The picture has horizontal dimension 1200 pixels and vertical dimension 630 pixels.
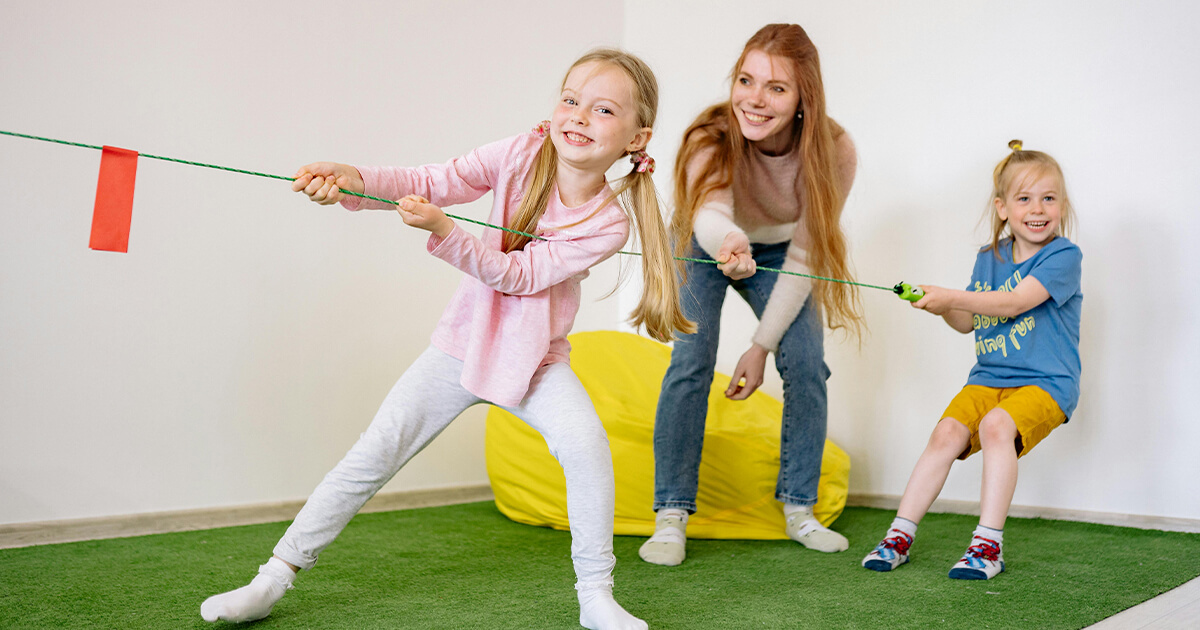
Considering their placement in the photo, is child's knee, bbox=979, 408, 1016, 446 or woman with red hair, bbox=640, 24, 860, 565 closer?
child's knee, bbox=979, 408, 1016, 446

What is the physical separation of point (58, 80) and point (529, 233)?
1209mm

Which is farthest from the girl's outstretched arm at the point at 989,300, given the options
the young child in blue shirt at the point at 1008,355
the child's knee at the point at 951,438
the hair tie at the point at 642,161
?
the hair tie at the point at 642,161

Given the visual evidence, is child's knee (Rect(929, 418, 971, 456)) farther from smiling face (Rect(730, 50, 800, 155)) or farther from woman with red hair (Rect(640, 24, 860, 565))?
smiling face (Rect(730, 50, 800, 155))

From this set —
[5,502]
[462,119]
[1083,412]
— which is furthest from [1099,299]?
[5,502]

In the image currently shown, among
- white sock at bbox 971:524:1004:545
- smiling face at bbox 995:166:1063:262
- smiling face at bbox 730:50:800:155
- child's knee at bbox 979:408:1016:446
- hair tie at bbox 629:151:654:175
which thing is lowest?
white sock at bbox 971:524:1004:545

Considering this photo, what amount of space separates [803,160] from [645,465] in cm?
83

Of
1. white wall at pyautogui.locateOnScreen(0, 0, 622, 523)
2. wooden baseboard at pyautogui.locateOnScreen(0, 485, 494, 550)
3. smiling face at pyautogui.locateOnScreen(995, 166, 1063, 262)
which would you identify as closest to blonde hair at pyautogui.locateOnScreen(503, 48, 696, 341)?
smiling face at pyautogui.locateOnScreen(995, 166, 1063, 262)

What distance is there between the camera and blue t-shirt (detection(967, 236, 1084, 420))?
1.91 m

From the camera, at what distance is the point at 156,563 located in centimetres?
174

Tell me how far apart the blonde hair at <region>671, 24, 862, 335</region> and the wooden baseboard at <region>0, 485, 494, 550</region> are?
45.2 inches

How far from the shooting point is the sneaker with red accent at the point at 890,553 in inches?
70.6

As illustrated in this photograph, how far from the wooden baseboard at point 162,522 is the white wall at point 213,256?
1.1 inches

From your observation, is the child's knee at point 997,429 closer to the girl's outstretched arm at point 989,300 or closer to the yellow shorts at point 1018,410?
the yellow shorts at point 1018,410

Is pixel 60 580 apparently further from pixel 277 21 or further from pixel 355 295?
pixel 277 21
